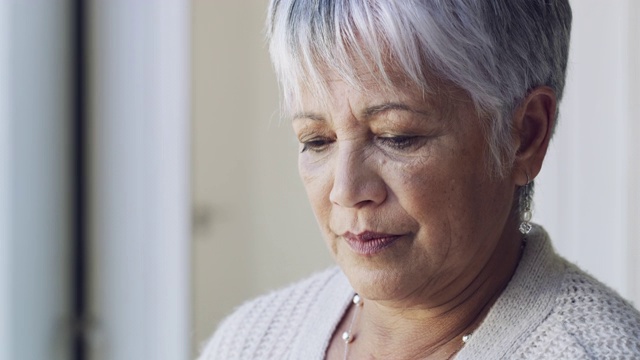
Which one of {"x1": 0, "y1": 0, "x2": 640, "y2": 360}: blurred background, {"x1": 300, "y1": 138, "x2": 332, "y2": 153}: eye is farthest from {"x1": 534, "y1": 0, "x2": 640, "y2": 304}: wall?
{"x1": 300, "y1": 138, "x2": 332, "y2": 153}: eye

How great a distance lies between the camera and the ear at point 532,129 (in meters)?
1.17

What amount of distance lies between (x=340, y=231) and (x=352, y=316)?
28 centimetres

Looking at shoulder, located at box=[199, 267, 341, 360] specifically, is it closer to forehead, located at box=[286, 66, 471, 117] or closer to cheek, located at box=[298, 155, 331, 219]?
cheek, located at box=[298, 155, 331, 219]

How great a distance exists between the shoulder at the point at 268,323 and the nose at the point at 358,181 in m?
0.40

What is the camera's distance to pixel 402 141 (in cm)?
113

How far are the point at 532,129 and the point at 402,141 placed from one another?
19 cm

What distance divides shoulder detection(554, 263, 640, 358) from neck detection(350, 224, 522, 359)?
0.28ft

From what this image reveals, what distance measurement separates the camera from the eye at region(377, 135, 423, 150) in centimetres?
113

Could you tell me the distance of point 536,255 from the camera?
124 cm

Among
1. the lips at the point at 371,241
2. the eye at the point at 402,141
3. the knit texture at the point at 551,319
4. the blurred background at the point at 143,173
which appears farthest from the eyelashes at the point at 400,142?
the blurred background at the point at 143,173

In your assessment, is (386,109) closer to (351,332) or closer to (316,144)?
(316,144)

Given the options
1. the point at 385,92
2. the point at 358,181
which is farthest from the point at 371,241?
the point at 385,92

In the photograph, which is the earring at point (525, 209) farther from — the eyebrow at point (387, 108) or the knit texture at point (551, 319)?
the eyebrow at point (387, 108)

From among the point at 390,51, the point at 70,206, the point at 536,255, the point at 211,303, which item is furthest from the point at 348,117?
the point at 70,206
